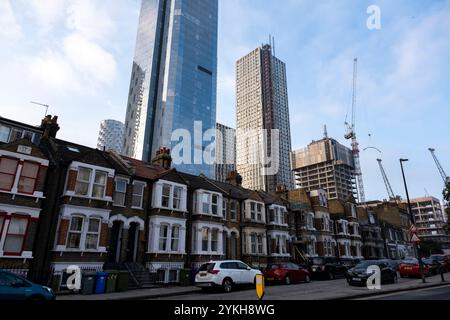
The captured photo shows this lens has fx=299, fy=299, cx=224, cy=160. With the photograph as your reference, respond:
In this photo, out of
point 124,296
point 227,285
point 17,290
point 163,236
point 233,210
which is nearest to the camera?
point 17,290

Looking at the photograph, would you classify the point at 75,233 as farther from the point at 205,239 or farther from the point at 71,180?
the point at 205,239

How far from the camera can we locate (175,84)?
107 meters

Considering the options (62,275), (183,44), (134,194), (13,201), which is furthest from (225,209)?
(183,44)

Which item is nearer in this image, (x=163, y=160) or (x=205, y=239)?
(x=205, y=239)

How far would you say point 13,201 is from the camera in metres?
17.7

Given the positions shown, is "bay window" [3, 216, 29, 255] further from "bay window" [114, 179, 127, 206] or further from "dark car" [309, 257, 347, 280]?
"dark car" [309, 257, 347, 280]

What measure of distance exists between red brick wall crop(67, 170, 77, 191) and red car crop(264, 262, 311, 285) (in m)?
15.3

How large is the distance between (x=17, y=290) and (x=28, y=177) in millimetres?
9787

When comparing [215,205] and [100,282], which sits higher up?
[215,205]

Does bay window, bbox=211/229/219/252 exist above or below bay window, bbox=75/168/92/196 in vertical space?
below

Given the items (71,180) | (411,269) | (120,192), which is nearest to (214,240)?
(120,192)

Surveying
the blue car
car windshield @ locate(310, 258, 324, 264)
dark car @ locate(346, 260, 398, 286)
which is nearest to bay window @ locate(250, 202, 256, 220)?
car windshield @ locate(310, 258, 324, 264)

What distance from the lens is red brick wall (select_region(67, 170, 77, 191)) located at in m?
19.6
